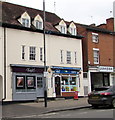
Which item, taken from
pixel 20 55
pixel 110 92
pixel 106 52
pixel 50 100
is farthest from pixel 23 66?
pixel 106 52

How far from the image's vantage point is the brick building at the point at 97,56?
3025 centimetres

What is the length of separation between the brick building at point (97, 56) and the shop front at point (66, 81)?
1610 mm

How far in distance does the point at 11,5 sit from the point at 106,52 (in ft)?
42.1

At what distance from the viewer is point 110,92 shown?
699 inches

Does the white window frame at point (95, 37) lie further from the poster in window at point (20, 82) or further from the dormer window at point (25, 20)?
the poster in window at point (20, 82)

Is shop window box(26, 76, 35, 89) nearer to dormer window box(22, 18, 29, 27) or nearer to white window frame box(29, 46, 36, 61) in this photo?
white window frame box(29, 46, 36, 61)

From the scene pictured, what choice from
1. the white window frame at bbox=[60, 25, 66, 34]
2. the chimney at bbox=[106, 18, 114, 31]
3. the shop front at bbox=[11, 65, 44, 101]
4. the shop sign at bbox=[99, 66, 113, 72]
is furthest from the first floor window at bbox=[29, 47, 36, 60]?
the chimney at bbox=[106, 18, 114, 31]

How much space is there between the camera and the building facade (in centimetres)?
2331

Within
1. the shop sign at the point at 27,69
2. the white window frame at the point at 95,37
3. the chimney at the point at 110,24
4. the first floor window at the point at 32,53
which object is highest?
the chimney at the point at 110,24

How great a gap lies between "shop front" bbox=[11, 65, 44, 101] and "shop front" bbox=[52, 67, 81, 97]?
201 centimetres

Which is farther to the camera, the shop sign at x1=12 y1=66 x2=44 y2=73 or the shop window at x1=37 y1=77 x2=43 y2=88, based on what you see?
the shop window at x1=37 y1=77 x2=43 y2=88

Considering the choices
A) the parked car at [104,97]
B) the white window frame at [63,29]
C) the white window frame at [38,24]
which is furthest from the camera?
the white window frame at [63,29]

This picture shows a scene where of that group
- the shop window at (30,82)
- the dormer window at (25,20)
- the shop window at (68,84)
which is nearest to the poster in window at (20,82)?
the shop window at (30,82)

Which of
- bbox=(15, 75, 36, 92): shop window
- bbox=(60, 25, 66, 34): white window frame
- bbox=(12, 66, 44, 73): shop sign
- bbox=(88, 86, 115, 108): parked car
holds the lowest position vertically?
bbox=(88, 86, 115, 108): parked car
